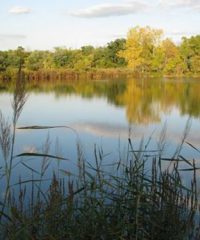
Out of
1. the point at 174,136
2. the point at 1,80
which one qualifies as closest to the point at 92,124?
the point at 174,136

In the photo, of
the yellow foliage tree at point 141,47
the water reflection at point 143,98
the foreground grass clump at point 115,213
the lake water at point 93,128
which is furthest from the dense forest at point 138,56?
the foreground grass clump at point 115,213

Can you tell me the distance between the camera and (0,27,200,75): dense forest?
3944 cm

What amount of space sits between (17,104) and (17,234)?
53 centimetres

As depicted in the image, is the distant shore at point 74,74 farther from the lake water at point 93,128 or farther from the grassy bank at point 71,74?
the lake water at point 93,128

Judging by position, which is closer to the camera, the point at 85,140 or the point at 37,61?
the point at 85,140

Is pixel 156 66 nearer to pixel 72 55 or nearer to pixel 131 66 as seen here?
pixel 131 66

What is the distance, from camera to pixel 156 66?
42.1 meters

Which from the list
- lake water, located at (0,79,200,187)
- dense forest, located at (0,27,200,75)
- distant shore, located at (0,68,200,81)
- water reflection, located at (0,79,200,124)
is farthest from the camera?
dense forest, located at (0,27,200,75)

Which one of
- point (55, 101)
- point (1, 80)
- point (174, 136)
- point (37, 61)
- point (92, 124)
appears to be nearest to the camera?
point (174, 136)

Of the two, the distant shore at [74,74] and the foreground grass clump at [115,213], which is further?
the distant shore at [74,74]

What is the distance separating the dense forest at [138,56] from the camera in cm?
3944

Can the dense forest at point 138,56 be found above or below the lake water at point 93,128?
above

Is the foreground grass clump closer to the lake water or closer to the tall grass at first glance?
the tall grass

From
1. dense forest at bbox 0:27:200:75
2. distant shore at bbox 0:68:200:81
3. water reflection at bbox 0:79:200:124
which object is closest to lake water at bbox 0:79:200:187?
water reflection at bbox 0:79:200:124
